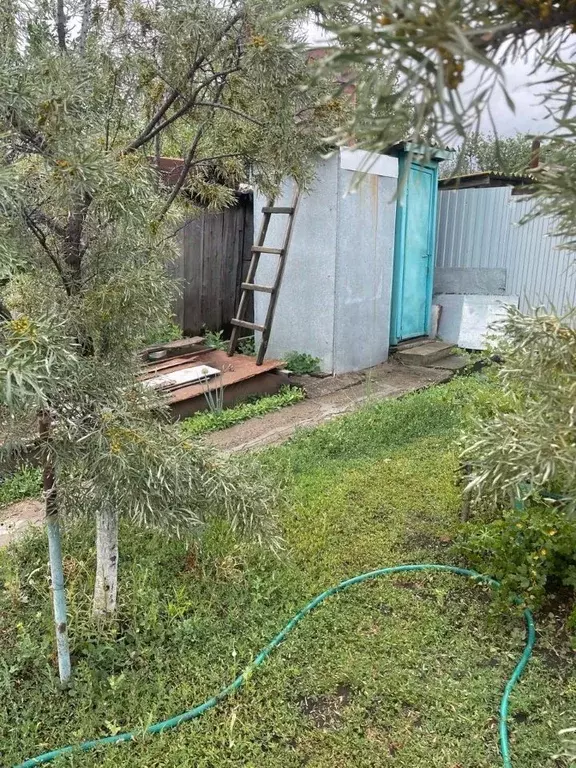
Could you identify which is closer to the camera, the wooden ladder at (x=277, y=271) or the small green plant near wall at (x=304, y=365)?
the wooden ladder at (x=277, y=271)

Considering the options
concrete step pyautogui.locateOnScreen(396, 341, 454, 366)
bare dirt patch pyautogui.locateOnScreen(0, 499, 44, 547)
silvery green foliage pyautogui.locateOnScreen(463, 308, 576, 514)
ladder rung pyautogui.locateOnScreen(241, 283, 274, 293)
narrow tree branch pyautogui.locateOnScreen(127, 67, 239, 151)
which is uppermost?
narrow tree branch pyautogui.locateOnScreen(127, 67, 239, 151)

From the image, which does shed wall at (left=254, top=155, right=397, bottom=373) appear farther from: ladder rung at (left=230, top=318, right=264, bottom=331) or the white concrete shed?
ladder rung at (left=230, top=318, right=264, bottom=331)

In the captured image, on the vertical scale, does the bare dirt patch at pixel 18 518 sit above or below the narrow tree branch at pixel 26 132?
below

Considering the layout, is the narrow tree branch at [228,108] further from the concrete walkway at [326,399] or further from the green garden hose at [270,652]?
the concrete walkway at [326,399]

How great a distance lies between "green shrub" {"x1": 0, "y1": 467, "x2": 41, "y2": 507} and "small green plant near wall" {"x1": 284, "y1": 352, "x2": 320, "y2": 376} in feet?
9.84

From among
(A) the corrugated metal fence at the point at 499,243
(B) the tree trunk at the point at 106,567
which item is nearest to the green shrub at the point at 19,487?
(B) the tree trunk at the point at 106,567

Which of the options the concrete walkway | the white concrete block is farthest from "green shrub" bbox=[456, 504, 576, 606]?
the white concrete block

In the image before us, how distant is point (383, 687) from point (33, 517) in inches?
86.1

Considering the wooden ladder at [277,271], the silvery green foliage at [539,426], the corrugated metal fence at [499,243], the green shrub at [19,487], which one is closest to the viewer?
the silvery green foliage at [539,426]

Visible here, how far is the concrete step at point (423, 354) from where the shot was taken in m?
6.96

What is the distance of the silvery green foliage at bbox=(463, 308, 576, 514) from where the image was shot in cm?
96

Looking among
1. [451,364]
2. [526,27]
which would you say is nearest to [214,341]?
[451,364]

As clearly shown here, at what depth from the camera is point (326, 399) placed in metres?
5.70

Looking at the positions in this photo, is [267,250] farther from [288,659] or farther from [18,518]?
[288,659]
